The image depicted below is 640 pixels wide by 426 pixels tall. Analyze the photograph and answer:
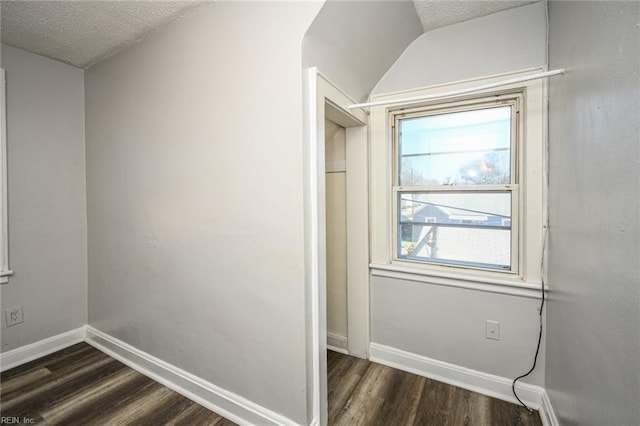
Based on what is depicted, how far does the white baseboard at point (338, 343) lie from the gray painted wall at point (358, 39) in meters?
1.88

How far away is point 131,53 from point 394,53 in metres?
1.92

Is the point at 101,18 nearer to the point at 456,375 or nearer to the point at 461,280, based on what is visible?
the point at 461,280

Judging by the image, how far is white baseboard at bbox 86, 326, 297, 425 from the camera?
1556mm

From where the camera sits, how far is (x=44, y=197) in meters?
2.30

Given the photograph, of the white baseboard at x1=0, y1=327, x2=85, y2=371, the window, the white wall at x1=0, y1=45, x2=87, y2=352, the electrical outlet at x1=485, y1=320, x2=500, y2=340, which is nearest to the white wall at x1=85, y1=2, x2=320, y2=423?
the white wall at x1=0, y1=45, x2=87, y2=352

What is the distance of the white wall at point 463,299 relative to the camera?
170cm

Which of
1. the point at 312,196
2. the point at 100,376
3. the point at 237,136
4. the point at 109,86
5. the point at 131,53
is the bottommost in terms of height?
the point at 100,376

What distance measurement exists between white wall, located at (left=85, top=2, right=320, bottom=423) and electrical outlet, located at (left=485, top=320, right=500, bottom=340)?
1.24 meters

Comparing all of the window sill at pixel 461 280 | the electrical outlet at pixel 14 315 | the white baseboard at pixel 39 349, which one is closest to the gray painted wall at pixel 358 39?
the window sill at pixel 461 280

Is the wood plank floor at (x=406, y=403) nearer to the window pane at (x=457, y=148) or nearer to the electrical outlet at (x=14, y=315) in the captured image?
the window pane at (x=457, y=148)

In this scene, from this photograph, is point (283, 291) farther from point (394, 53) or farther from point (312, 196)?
point (394, 53)

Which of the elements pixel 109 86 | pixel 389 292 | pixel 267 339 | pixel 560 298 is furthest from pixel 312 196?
pixel 109 86

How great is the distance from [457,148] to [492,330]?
1.22m

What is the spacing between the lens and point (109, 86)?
2.25m
